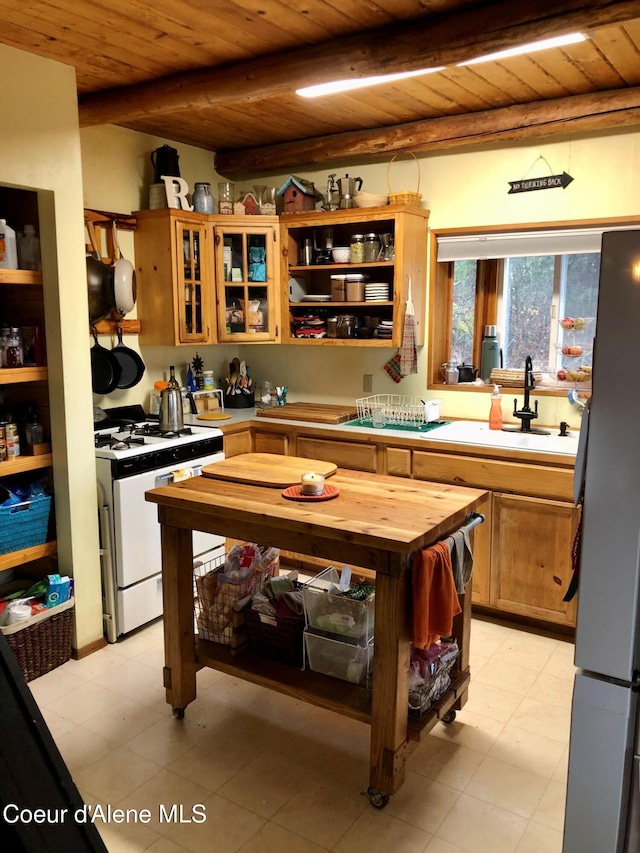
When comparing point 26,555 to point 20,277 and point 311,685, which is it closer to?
point 20,277

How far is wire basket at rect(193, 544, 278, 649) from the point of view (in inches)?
101

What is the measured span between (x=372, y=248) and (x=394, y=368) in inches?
30.0

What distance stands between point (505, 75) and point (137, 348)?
8.26ft

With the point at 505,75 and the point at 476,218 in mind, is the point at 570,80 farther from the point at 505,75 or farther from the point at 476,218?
the point at 476,218

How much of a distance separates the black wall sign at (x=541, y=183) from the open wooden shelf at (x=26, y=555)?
10.0ft

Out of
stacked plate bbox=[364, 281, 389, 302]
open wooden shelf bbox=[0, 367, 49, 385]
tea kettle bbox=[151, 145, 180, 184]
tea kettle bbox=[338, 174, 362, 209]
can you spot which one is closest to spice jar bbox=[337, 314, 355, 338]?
stacked plate bbox=[364, 281, 389, 302]

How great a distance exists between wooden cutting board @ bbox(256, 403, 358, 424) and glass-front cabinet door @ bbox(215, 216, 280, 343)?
0.47 m

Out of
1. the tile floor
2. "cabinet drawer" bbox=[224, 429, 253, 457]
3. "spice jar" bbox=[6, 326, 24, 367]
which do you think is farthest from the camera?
"cabinet drawer" bbox=[224, 429, 253, 457]

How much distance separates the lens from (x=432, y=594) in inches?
83.2

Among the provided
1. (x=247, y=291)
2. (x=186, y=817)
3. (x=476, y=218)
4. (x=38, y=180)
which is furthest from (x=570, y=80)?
(x=186, y=817)

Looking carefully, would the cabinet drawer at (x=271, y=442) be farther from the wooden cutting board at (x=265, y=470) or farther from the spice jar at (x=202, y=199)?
the spice jar at (x=202, y=199)

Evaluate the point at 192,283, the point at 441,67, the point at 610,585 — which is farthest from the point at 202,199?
the point at 610,585

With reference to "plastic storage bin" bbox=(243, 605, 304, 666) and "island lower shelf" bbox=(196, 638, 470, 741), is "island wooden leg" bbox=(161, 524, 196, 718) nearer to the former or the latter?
"island lower shelf" bbox=(196, 638, 470, 741)

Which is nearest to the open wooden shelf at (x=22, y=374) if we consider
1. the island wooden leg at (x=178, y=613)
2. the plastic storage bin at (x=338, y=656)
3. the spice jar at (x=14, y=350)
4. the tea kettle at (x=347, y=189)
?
the spice jar at (x=14, y=350)
